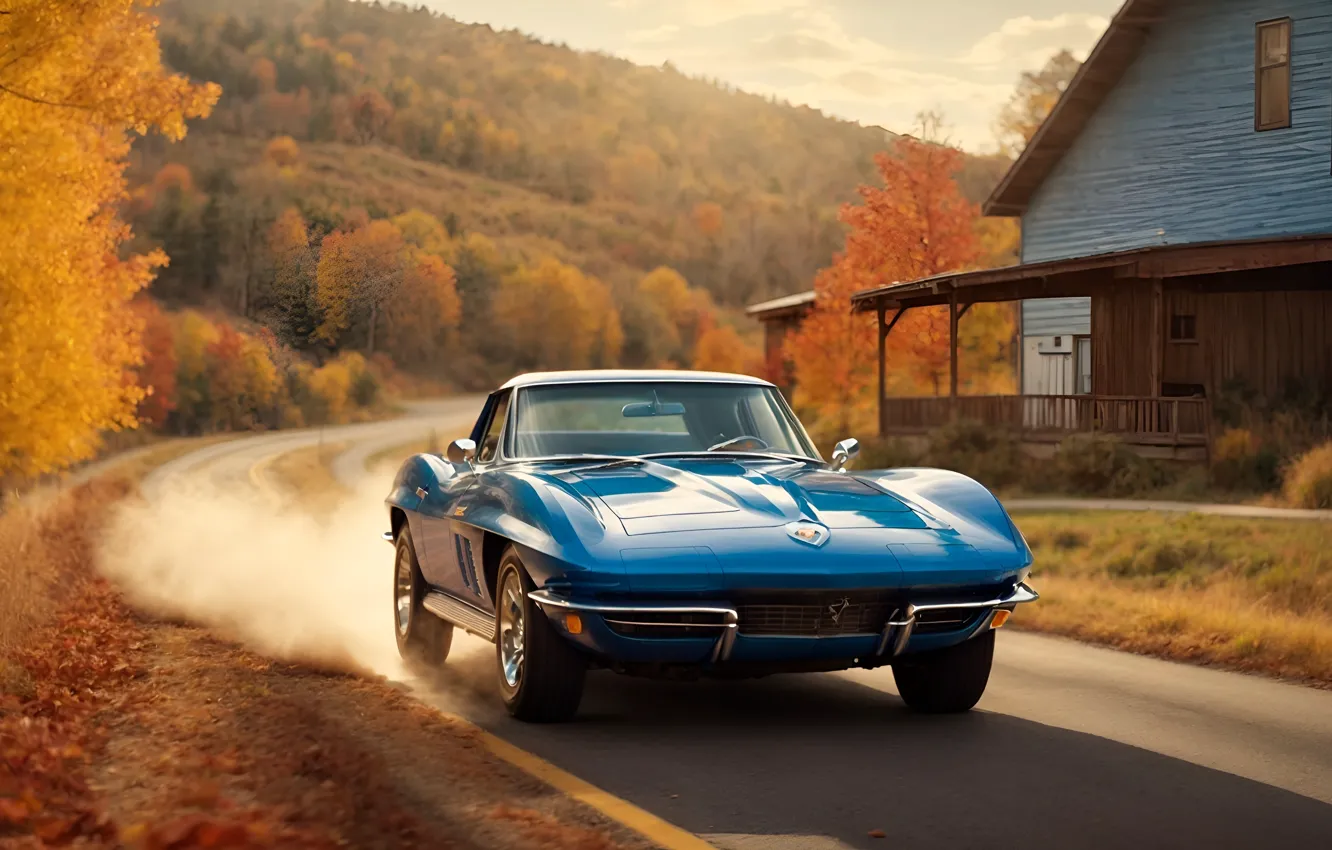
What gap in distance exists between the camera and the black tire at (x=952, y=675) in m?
7.39

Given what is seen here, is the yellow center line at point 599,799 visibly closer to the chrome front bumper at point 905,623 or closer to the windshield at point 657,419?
the chrome front bumper at point 905,623

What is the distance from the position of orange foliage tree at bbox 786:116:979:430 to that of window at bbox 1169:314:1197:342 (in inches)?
379

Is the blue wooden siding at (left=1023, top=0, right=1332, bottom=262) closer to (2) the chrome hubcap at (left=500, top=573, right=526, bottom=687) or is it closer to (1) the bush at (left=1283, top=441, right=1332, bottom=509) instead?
(1) the bush at (left=1283, top=441, right=1332, bottom=509)

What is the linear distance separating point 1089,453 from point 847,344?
1700 cm

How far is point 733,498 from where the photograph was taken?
7.31 meters

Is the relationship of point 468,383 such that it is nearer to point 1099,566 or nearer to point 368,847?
point 1099,566

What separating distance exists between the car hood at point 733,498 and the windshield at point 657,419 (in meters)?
0.61

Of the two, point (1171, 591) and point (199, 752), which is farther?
point (1171, 591)

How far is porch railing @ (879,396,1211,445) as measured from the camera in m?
24.2

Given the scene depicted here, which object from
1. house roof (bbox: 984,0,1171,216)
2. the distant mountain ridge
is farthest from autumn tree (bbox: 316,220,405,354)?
the distant mountain ridge

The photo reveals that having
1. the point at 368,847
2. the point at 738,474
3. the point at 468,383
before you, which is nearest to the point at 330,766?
the point at 368,847

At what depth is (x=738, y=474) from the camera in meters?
7.86

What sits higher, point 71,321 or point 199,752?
point 71,321

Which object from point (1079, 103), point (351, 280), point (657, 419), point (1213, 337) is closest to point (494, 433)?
point (657, 419)
